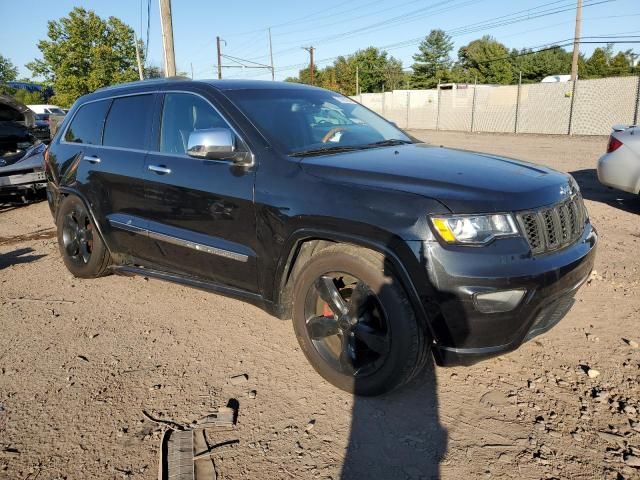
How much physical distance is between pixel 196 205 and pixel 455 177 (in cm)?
176

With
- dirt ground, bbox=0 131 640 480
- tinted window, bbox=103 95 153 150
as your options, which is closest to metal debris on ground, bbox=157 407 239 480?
dirt ground, bbox=0 131 640 480

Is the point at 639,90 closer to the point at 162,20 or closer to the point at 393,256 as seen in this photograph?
the point at 162,20

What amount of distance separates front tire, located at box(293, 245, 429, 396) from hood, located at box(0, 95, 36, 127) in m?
8.89

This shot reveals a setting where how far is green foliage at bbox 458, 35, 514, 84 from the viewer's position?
6575 centimetres

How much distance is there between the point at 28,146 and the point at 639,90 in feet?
73.4

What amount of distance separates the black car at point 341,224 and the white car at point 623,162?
13.3 feet

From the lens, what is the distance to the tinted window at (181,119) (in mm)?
3688

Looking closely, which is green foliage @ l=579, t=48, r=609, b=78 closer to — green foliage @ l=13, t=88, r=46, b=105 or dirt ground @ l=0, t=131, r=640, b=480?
green foliage @ l=13, t=88, r=46, b=105

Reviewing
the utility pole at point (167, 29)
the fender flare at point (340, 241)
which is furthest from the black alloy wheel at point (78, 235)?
the utility pole at point (167, 29)

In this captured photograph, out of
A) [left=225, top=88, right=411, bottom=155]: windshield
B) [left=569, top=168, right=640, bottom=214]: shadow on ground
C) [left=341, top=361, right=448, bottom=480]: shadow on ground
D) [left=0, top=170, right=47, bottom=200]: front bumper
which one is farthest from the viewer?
Answer: [left=0, top=170, right=47, bottom=200]: front bumper

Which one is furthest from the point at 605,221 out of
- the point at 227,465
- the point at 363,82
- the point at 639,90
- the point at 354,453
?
the point at 363,82

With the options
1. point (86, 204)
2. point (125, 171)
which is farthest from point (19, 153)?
point (125, 171)

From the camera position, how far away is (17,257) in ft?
20.2

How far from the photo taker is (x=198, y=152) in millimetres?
3238
